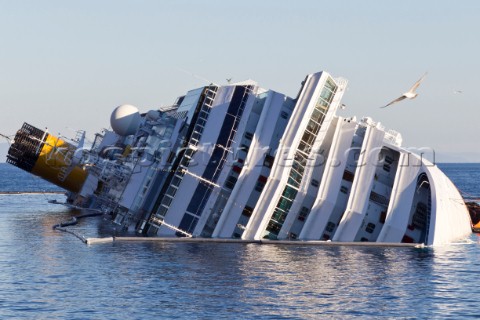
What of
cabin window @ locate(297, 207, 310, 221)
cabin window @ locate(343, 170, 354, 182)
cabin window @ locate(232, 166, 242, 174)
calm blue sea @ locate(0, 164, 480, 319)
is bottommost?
calm blue sea @ locate(0, 164, 480, 319)

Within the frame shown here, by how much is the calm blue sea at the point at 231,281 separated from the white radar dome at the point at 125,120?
17520mm

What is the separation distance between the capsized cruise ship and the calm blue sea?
184cm

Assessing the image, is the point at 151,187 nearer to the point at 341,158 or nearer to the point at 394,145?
the point at 341,158

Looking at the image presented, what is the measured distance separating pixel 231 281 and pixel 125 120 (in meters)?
36.6

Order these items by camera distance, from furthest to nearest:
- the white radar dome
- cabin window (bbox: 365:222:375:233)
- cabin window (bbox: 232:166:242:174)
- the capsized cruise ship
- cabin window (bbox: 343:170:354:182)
A: 1. the white radar dome
2. cabin window (bbox: 343:170:354:182)
3. cabin window (bbox: 365:222:375:233)
4. cabin window (bbox: 232:166:242:174)
5. the capsized cruise ship

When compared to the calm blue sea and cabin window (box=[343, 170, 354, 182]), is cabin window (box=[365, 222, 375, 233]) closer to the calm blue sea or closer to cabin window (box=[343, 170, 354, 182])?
the calm blue sea

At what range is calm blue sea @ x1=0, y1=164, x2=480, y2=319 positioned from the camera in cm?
3984

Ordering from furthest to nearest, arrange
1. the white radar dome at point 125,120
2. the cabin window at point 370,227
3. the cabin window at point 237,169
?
the white radar dome at point 125,120 → the cabin window at point 370,227 → the cabin window at point 237,169

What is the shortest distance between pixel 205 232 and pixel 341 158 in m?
11.1

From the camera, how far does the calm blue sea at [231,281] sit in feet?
131

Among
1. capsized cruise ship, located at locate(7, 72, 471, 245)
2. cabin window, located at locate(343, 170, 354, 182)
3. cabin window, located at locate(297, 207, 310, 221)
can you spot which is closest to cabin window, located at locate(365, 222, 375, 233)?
capsized cruise ship, located at locate(7, 72, 471, 245)

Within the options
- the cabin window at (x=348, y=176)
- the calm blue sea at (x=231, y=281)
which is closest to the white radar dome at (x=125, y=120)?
the calm blue sea at (x=231, y=281)

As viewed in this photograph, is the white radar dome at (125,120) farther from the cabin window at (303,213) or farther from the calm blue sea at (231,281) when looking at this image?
the cabin window at (303,213)

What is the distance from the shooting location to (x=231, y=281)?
4625cm
